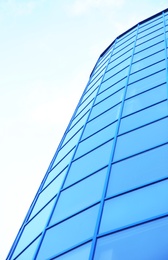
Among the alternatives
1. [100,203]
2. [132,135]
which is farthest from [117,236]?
[132,135]

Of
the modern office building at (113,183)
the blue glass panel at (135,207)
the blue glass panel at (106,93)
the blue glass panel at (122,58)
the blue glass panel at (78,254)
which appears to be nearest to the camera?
the modern office building at (113,183)

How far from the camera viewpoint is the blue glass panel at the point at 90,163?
11391mm

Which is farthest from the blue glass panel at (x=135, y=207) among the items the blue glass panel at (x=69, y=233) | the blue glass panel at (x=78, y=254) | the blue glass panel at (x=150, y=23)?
the blue glass panel at (x=150, y=23)

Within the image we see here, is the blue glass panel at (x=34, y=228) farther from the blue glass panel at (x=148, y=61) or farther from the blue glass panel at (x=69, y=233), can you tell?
the blue glass panel at (x=148, y=61)

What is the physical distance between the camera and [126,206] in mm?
8539

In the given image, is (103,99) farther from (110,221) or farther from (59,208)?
(110,221)

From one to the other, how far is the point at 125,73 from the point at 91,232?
1117 centimetres

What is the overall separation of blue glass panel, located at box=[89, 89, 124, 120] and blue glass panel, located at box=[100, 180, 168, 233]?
23.2 ft

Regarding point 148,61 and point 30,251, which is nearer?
point 30,251

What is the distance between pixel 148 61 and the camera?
1688 centimetres

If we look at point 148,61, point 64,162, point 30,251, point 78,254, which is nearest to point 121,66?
point 148,61

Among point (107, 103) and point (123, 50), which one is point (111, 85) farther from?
point (123, 50)

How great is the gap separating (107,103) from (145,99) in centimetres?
288

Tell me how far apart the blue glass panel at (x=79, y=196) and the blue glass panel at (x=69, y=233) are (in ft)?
1.21
